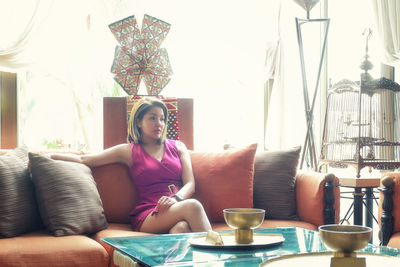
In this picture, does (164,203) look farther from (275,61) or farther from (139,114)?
(275,61)

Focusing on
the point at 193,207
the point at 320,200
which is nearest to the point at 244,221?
the point at 193,207

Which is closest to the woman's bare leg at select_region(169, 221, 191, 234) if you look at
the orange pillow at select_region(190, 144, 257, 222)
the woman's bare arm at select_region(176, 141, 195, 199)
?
the woman's bare arm at select_region(176, 141, 195, 199)

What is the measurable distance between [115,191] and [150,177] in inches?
8.7

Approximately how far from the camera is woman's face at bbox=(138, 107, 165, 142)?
288 centimetres

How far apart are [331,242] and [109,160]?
1.81m

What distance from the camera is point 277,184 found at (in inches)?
112

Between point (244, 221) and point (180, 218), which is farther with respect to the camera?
point (180, 218)

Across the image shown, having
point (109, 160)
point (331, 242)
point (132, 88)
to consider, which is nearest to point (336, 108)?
point (132, 88)

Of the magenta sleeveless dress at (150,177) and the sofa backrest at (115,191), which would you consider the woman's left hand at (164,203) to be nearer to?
the magenta sleeveless dress at (150,177)

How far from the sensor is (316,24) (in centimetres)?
502

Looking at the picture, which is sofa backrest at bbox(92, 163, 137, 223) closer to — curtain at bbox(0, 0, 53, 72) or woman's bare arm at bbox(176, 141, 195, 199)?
woman's bare arm at bbox(176, 141, 195, 199)

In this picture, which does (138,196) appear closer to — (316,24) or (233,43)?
(233,43)

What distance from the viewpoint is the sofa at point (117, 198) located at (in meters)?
2.17

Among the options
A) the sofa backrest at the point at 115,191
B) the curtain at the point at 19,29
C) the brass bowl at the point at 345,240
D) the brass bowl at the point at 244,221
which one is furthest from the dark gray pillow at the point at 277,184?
the curtain at the point at 19,29
